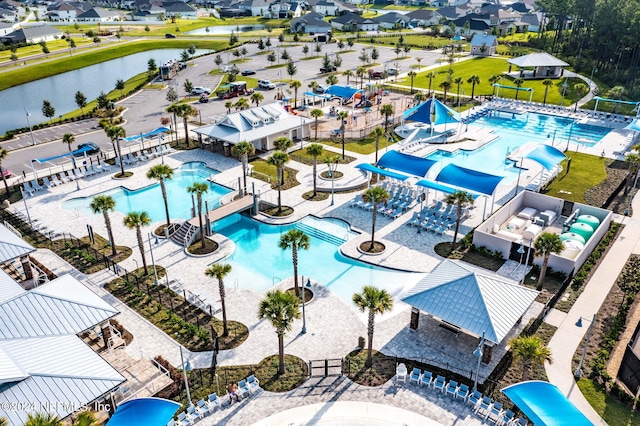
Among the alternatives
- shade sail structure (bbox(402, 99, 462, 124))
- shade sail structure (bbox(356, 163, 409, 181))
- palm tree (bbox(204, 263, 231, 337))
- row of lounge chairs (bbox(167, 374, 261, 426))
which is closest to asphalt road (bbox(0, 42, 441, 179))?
shade sail structure (bbox(402, 99, 462, 124))

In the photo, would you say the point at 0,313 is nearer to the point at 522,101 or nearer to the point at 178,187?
the point at 178,187

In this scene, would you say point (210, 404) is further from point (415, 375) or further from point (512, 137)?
point (512, 137)

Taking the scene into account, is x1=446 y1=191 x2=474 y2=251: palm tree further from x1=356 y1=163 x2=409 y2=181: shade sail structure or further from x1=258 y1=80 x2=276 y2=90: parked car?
x1=258 y1=80 x2=276 y2=90: parked car

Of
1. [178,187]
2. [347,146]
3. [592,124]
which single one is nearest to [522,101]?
[592,124]

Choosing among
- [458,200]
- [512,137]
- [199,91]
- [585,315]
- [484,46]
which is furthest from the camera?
[484,46]

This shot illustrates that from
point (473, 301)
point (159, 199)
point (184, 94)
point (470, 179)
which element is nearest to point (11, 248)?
point (159, 199)

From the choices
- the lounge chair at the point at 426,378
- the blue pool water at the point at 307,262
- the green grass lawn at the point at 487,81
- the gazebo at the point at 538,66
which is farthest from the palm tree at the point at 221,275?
the gazebo at the point at 538,66
